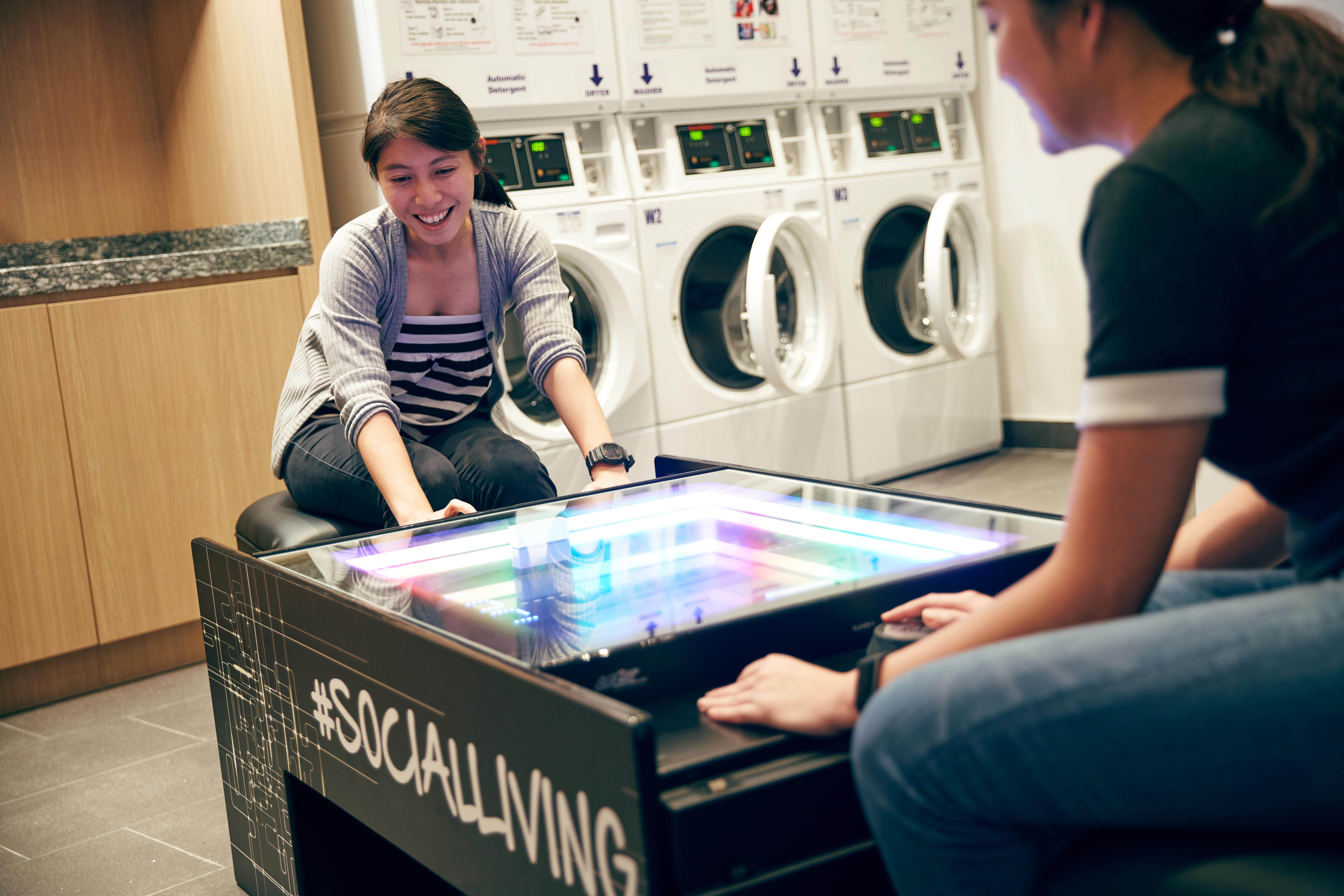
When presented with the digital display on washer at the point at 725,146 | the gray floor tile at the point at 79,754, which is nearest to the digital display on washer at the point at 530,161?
the digital display on washer at the point at 725,146

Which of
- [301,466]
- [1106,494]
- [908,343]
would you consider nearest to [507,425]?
[301,466]

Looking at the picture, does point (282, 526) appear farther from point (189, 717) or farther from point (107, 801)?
point (189, 717)

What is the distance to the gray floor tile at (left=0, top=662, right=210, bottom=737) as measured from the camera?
2184 millimetres

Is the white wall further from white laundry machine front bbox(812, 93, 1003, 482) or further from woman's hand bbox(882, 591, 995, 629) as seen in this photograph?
woman's hand bbox(882, 591, 995, 629)

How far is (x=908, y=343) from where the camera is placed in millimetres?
3693

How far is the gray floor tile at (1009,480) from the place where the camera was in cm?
327

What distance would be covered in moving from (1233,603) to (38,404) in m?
2.20

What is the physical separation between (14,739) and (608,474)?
1.29 metres

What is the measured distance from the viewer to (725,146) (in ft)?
10.4

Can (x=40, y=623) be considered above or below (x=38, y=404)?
below

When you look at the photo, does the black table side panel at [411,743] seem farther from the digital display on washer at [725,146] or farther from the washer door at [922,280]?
the washer door at [922,280]

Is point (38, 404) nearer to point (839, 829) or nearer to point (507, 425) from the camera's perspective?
point (507, 425)

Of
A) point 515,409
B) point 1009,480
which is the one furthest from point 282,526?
point 1009,480

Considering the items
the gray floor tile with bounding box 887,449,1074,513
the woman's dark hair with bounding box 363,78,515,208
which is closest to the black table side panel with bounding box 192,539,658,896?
the woman's dark hair with bounding box 363,78,515,208
